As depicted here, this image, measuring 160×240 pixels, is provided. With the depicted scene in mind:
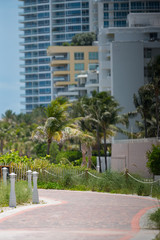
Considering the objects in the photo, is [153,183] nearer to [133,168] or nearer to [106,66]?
[133,168]

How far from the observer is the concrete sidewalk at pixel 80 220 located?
1164cm

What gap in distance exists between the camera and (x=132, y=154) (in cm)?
4853

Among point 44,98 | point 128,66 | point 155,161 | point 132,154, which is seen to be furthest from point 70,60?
point 155,161

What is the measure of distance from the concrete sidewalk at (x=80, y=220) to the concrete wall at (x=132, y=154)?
24.9 m

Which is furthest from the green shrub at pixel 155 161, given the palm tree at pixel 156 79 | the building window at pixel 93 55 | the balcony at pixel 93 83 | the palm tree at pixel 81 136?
the building window at pixel 93 55

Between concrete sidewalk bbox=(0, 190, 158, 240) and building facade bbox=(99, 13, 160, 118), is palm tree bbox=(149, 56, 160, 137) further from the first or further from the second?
concrete sidewalk bbox=(0, 190, 158, 240)

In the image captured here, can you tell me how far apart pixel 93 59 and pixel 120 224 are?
12463 cm

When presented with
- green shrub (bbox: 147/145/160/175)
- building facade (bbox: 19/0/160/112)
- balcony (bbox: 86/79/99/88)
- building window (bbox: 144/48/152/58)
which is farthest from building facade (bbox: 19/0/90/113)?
green shrub (bbox: 147/145/160/175)

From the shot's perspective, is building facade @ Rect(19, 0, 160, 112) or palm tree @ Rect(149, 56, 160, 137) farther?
building facade @ Rect(19, 0, 160, 112)

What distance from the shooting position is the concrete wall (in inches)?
1799

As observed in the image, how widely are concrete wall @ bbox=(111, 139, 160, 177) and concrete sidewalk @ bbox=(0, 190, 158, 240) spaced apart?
24.9 meters

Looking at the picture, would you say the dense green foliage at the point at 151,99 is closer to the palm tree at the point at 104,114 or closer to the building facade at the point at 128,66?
the palm tree at the point at 104,114


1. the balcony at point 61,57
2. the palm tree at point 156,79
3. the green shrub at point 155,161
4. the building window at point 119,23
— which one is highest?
the building window at point 119,23

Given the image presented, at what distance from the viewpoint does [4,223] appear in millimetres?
13750
